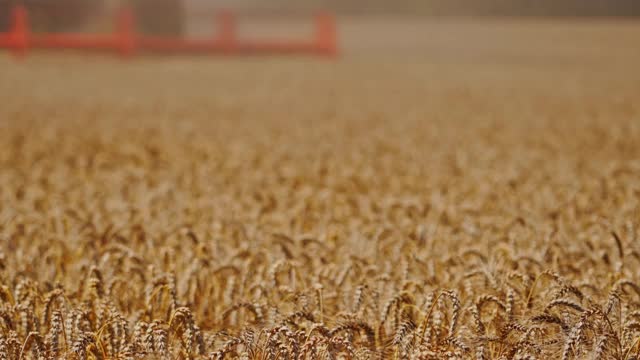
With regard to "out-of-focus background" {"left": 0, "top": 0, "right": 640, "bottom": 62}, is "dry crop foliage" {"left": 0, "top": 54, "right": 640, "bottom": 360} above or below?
above

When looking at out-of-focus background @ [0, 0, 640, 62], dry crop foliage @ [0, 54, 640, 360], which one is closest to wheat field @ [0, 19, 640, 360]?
dry crop foliage @ [0, 54, 640, 360]

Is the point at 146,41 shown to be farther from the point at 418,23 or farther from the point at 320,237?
the point at 418,23

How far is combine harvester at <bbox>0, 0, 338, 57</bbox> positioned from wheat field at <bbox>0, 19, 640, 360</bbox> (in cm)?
764

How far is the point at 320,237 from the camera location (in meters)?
4.68

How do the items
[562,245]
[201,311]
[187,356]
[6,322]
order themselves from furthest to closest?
1. [562,245]
2. [201,311]
3. [6,322]
4. [187,356]

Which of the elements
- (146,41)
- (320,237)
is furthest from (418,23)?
(320,237)

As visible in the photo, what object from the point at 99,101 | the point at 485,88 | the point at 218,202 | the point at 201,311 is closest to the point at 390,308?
the point at 201,311

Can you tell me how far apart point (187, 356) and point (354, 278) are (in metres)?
1.12

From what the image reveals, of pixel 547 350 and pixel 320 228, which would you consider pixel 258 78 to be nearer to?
pixel 320 228

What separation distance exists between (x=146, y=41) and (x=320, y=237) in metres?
16.5

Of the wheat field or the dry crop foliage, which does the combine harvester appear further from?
the dry crop foliage

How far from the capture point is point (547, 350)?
285 centimetres

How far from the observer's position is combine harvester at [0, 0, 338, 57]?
63.5 feet

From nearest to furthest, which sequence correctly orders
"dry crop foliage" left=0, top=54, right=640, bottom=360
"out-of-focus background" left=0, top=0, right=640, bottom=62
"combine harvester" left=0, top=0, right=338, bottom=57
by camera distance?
"dry crop foliage" left=0, top=54, right=640, bottom=360
"combine harvester" left=0, top=0, right=338, bottom=57
"out-of-focus background" left=0, top=0, right=640, bottom=62
